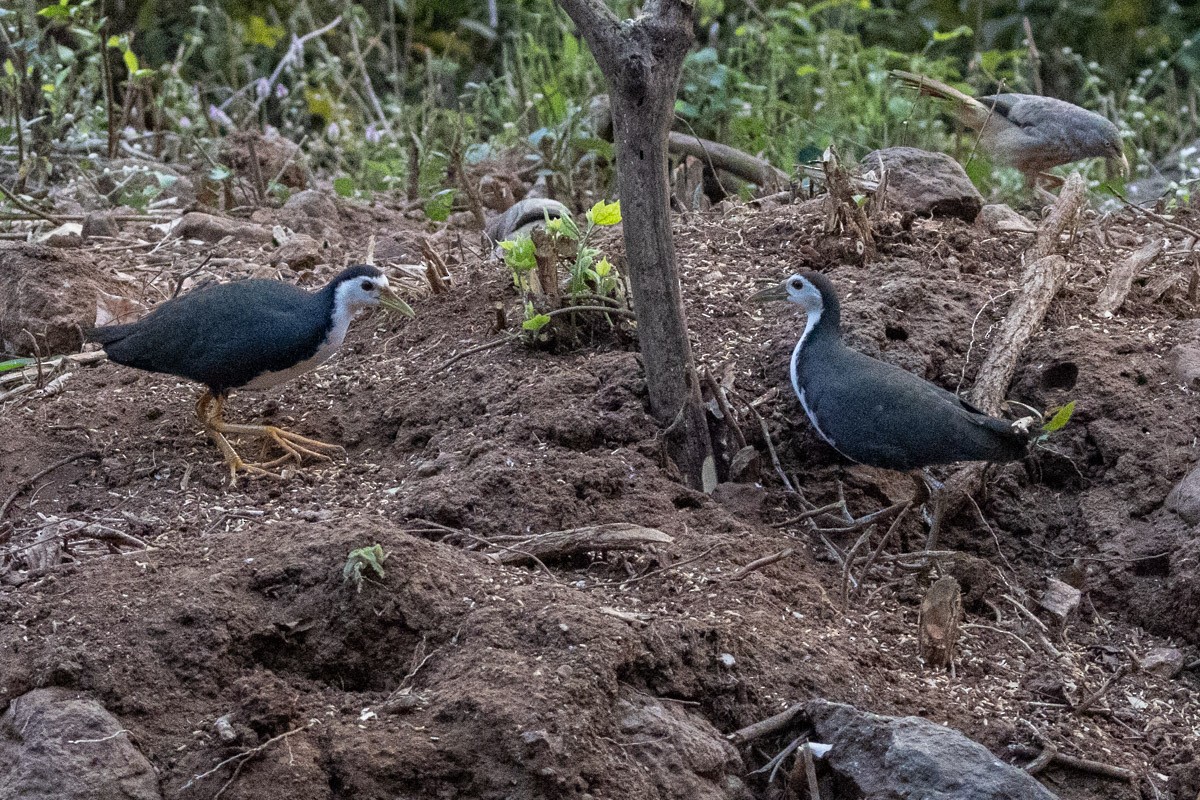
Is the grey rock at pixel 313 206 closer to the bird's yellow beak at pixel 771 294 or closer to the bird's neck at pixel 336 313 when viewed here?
the bird's neck at pixel 336 313

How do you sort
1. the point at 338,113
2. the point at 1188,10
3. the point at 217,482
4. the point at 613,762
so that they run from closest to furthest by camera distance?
the point at 613,762, the point at 217,482, the point at 338,113, the point at 1188,10

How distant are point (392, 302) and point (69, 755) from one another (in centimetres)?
243

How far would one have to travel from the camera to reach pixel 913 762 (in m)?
3.26

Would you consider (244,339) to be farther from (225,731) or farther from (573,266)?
(225,731)

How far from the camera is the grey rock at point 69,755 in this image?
3.11m

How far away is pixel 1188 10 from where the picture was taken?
1124 centimetres

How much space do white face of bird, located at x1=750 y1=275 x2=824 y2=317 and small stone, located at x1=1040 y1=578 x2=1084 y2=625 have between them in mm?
1191

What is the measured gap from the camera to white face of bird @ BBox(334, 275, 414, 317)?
5062 mm

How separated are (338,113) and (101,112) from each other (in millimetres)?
1876

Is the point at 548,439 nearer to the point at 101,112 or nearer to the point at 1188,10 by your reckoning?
the point at 101,112

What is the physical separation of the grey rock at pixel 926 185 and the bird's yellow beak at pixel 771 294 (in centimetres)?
92

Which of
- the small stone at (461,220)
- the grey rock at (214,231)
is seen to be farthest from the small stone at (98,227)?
the small stone at (461,220)

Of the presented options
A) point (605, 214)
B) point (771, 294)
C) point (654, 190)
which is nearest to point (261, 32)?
point (605, 214)

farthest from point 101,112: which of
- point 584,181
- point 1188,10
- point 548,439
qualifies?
point 1188,10
